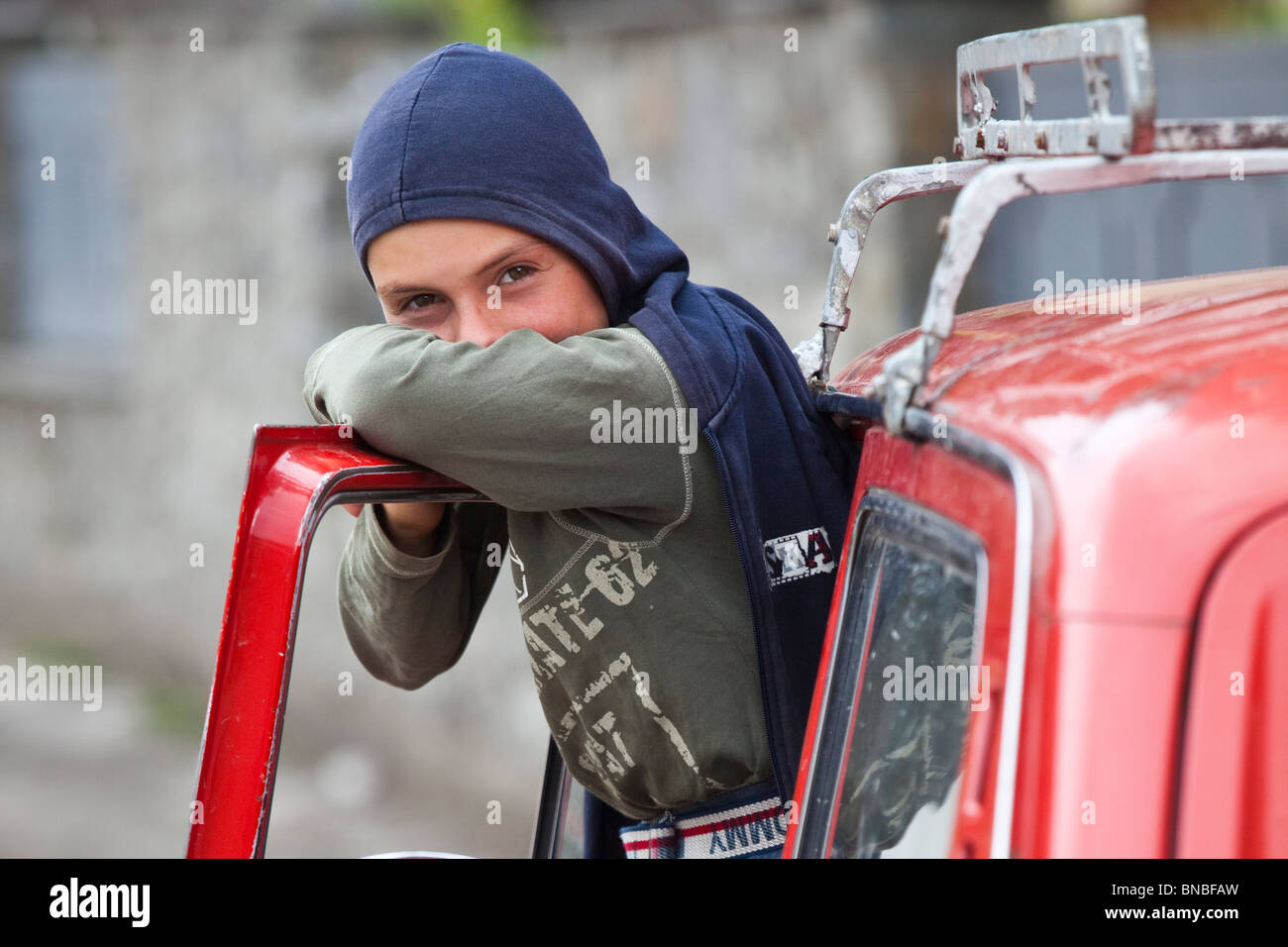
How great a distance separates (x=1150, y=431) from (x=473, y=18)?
Result: 17.9 ft

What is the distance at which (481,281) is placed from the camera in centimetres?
167

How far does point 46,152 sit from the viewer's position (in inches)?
314

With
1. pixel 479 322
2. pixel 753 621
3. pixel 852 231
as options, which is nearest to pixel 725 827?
pixel 753 621

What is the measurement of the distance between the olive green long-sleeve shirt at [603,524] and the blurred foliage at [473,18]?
14.3 feet

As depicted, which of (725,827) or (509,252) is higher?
Answer: (509,252)

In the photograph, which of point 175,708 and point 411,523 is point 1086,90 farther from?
point 175,708

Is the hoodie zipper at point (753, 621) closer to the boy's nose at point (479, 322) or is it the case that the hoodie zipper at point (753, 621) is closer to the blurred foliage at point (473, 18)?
the boy's nose at point (479, 322)

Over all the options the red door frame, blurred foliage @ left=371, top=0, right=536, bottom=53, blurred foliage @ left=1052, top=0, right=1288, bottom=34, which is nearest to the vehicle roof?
the red door frame

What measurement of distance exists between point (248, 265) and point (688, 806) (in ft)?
17.6

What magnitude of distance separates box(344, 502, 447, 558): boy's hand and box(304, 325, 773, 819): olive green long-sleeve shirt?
0.15m

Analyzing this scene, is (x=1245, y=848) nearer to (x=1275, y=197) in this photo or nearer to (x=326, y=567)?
(x=1275, y=197)

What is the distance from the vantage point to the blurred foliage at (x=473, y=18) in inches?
227

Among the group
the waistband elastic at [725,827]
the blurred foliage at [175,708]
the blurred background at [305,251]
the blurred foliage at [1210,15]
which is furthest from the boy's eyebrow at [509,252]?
the blurred foliage at [175,708]
